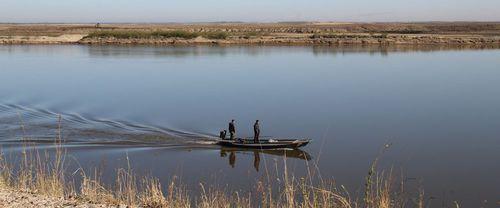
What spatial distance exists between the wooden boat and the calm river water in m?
0.23

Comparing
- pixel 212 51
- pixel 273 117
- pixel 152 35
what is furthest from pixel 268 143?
pixel 152 35

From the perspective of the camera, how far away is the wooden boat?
18.0m

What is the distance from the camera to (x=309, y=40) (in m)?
79.9

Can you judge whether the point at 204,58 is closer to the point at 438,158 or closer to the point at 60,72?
the point at 60,72

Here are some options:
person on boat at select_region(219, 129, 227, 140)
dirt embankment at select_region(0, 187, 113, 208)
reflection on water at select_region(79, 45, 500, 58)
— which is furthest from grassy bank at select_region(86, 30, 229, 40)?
dirt embankment at select_region(0, 187, 113, 208)

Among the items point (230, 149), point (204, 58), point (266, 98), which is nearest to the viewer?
point (230, 149)

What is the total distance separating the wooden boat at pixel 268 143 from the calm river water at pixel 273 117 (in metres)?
0.23

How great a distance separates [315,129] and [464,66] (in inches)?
1091

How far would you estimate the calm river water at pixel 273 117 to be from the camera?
1574cm

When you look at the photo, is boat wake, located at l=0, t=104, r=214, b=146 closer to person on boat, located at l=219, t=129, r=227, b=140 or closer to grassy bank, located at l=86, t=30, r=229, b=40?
person on boat, located at l=219, t=129, r=227, b=140

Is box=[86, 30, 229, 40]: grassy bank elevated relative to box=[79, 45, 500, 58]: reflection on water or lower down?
elevated

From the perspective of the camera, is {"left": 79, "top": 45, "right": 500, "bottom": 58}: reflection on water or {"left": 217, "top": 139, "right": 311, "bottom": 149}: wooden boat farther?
{"left": 79, "top": 45, "right": 500, "bottom": 58}: reflection on water

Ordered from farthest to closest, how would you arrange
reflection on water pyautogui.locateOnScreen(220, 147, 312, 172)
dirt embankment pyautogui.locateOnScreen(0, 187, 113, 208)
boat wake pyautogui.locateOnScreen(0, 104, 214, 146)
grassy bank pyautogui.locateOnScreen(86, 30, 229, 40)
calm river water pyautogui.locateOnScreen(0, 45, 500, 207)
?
grassy bank pyautogui.locateOnScreen(86, 30, 229, 40) → boat wake pyautogui.locateOnScreen(0, 104, 214, 146) → reflection on water pyautogui.locateOnScreen(220, 147, 312, 172) → calm river water pyautogui.locateOnScreen(0, 45, 500, 207) → dirt embankment pyautogui.locateOnScreen(0, 187, 113, 208)

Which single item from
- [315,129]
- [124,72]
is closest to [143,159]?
[315,129]
